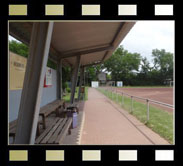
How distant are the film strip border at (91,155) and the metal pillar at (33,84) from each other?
262 mm

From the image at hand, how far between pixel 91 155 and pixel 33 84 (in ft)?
4.42

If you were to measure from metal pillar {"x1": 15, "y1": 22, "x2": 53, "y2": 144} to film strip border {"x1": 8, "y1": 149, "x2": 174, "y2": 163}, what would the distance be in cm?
26

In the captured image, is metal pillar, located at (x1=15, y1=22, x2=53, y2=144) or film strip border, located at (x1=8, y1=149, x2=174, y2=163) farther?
metal pillar, located at (x1=15, y1=22, x2=53, y2=144)

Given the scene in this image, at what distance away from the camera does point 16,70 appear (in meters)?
4.27

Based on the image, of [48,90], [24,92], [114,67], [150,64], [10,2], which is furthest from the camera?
[150,64]

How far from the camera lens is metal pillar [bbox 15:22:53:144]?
104 inches

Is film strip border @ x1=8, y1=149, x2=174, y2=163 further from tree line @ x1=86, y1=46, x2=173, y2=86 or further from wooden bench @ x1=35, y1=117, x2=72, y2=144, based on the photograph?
tree line @ x1=86, y1=46, x2=173, y2=86

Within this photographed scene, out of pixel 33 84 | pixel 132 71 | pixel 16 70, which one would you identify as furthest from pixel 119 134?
pixel 132 71

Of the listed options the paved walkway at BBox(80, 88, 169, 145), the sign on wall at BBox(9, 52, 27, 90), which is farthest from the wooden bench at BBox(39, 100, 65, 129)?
the paved walkway at BBox(80, 88, 169, 145)

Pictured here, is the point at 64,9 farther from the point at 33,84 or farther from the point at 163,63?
the point at 163,63

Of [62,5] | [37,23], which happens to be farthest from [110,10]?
[37,23]

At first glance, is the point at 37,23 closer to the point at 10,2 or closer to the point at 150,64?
the point at 10,2

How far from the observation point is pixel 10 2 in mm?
2303
